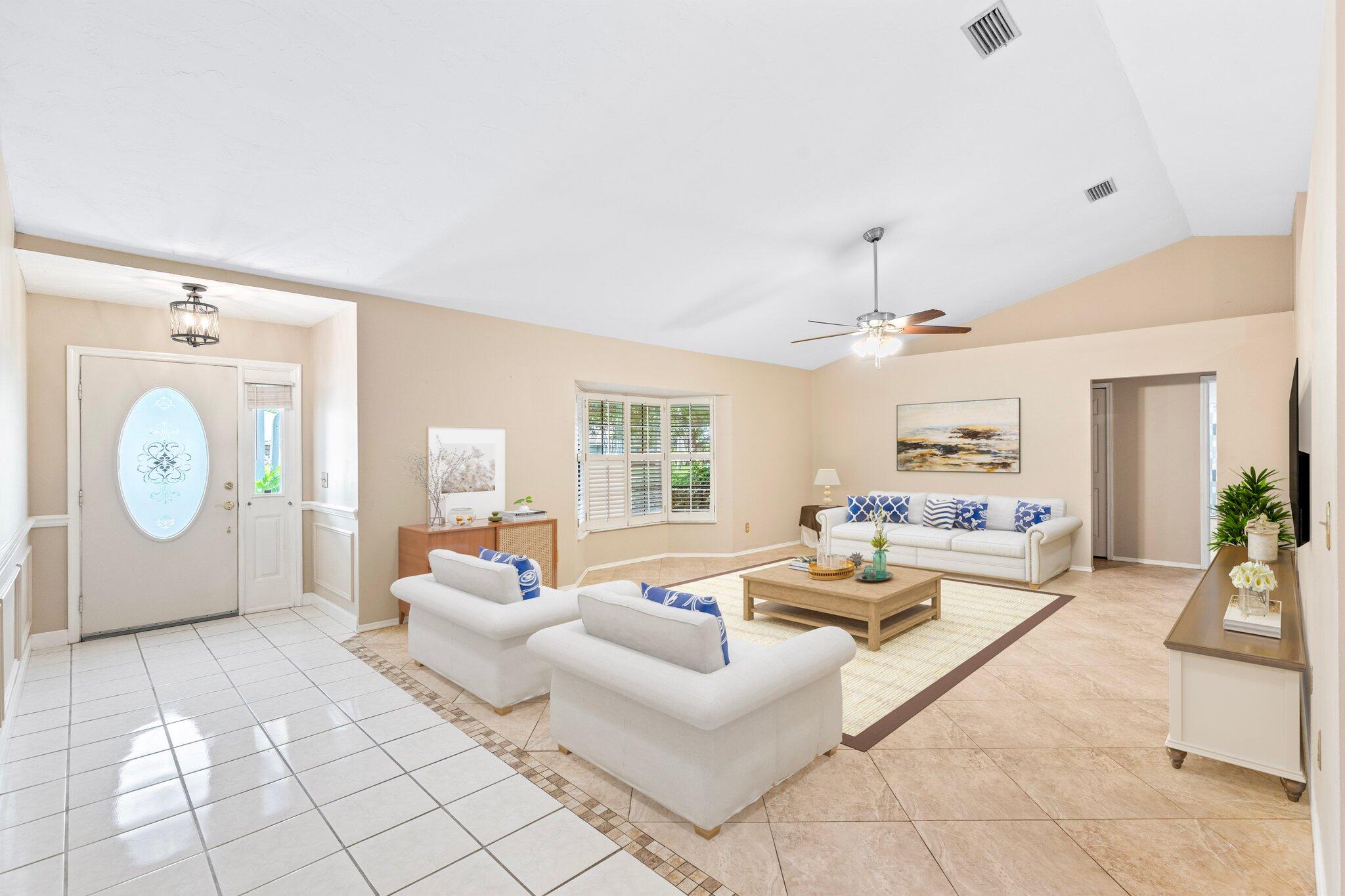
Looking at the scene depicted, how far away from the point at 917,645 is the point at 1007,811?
2.05 meters

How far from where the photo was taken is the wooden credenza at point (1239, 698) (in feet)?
7.80

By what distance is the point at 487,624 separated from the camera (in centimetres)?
315

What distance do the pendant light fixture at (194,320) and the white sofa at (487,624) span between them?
2435 millimetres

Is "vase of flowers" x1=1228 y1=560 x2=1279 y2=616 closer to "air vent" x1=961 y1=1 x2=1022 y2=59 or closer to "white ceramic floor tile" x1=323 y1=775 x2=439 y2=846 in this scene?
"air vent" x1=961 y1=1 x2=1022 y2=59

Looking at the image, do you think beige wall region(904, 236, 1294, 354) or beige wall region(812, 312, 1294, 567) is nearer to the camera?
beige wall region(812, 312, 1294, 567)

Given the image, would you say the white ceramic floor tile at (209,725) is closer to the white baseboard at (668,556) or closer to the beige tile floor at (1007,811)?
the beige tile floor at (1007,811)

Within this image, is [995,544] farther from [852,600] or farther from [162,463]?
[162,463]

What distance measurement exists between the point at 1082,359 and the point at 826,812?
646 centimetres

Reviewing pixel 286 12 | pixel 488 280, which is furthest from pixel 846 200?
pixel 286 12

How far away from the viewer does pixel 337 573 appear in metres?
5.13

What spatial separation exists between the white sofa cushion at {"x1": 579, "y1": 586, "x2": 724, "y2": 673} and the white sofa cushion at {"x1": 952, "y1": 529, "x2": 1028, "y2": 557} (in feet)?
16.5

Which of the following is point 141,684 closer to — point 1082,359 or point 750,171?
point 750,171

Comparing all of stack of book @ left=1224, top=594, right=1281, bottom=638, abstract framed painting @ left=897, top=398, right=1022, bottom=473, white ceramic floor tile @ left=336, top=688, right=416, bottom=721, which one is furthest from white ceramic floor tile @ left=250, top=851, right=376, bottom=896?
abstract framed painting @ left=897, top=398, right=1022, bottom=473

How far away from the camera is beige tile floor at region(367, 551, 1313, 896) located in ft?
6.55
